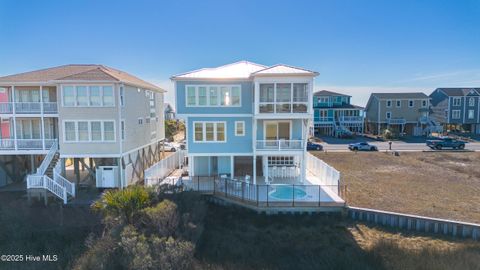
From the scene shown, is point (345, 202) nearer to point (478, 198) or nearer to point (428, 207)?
point (428, 207)

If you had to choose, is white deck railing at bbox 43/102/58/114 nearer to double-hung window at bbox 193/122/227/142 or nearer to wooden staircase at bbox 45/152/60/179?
wooden staircase at bbox 45/152/60/179

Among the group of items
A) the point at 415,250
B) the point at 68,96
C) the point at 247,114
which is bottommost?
the point at 415,250

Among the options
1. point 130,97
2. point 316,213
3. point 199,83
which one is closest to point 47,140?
point 130,97

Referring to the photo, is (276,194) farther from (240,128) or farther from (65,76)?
(65,76)

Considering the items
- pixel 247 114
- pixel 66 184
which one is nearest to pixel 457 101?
pixel 247 114

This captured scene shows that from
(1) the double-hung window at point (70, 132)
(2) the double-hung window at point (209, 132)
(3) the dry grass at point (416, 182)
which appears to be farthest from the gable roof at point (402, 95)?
(1) the double-hung window at point (70, 132)
